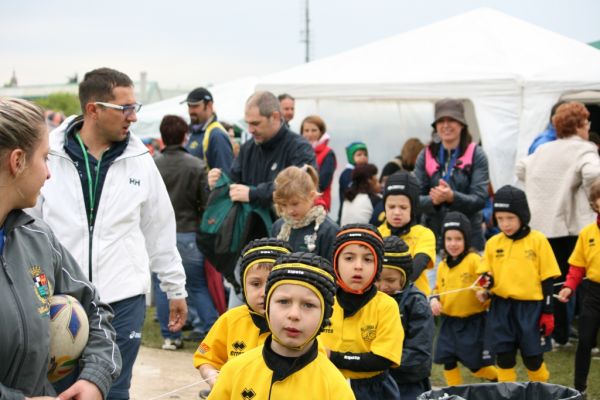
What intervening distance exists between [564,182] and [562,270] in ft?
2.96

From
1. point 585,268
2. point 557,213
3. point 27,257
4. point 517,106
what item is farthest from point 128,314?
point 517,106

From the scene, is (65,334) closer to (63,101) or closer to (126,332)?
(126,332)

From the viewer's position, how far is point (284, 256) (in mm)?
3795

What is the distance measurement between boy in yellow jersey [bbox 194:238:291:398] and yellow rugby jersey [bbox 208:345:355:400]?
2.79 ft

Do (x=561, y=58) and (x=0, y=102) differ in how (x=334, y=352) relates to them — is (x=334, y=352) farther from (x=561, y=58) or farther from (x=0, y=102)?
(x=561, y=58)

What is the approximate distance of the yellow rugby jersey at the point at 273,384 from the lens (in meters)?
3.54

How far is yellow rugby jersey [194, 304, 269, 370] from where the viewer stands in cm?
455

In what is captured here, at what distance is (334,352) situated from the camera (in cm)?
475

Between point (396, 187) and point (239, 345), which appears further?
point (396, 187)

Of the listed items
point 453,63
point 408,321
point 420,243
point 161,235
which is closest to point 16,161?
point 161,235

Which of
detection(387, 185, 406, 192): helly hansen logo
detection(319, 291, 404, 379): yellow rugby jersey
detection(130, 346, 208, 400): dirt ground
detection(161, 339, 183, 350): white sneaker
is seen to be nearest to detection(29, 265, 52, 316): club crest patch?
detection(319, 291, 404, 379): yellow rugby jersey

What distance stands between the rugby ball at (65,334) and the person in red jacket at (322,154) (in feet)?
20.0

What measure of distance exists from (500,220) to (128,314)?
370 cm

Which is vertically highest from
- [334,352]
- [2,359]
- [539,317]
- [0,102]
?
[0,102]
